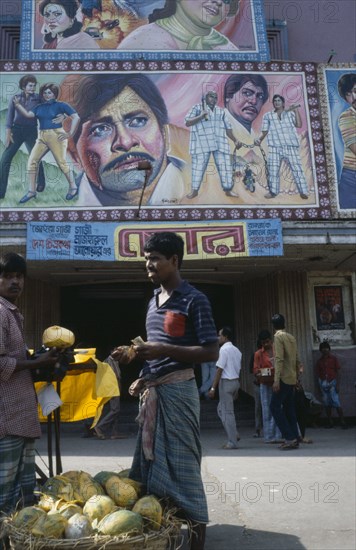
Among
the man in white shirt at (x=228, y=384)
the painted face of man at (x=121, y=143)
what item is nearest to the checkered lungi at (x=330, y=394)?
the man in white shirt at (x=228, y=384)

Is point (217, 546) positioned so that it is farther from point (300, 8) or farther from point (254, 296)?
point (300, 8)

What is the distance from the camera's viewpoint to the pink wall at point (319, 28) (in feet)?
38.4

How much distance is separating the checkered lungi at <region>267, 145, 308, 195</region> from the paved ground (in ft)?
14.4

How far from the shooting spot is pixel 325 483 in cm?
508

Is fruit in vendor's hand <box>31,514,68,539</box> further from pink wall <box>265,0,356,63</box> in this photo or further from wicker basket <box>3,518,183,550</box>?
pink wall <box>265,0,356,63</box>

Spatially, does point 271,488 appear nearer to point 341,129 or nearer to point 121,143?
point 121,143

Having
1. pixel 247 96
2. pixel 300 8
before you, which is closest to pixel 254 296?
pixel 247 96

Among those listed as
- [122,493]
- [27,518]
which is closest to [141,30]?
[122,493]

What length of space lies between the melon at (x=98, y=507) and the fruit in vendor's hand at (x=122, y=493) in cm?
9

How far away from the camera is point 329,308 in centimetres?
1094

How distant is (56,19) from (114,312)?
7207 mm

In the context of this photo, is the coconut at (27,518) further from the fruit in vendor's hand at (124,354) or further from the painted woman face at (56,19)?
the painted woman face at (56,19)

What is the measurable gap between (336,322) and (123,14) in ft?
24.7

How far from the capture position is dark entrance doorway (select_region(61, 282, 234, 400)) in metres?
12.9
